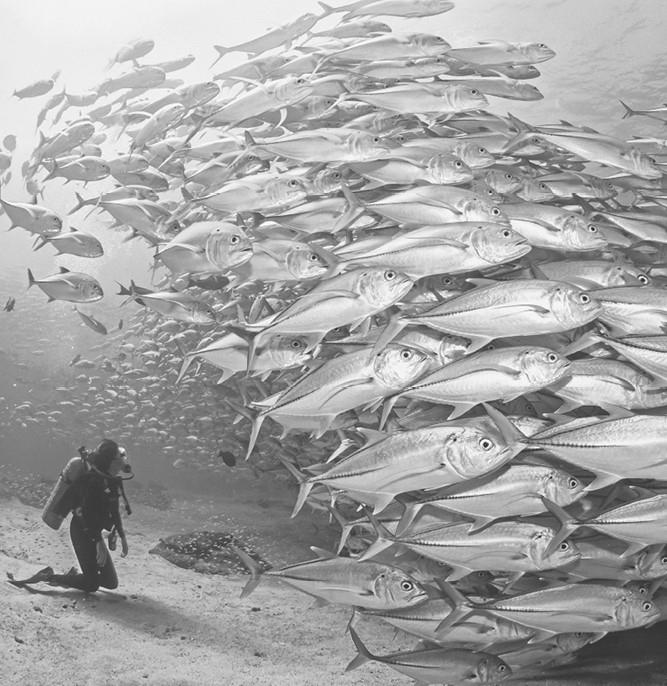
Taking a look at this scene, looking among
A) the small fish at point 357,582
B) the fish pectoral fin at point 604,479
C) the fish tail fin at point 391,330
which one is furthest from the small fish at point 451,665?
the fish tail fin at point 391,330

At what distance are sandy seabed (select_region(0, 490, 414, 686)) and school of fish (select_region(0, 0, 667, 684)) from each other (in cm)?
158

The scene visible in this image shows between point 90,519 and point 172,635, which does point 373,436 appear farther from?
point 90,519

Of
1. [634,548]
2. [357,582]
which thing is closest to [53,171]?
[357,582]

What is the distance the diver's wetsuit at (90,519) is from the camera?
593cm

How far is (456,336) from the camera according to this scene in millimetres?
3098

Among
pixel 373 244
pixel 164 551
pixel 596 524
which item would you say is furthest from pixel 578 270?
pixel 164 551

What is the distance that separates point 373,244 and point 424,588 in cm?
186

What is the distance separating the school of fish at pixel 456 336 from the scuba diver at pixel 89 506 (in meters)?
2.02

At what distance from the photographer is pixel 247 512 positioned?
1788cm

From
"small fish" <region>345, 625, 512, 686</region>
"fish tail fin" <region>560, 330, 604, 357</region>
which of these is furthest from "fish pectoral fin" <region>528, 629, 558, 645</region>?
"fish tail fin" <region>560, 330, 604, 357</region>

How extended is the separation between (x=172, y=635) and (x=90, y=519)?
55.0 inches

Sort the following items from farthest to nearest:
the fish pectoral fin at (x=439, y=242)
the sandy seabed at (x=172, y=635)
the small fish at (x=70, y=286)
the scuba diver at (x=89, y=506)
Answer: the scuba diver at (x=89, y=506) < the small fish at (x=70, y=286) < the sandy seabed at (x=172, y=635) < the fish pectoral fin at (x=439, y=242)

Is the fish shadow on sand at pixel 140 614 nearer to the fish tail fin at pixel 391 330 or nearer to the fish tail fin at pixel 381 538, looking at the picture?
the fish tail fin at pixel 381 538

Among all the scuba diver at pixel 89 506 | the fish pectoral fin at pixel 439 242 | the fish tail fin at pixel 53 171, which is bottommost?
the scuba diver at pixel 89 506
